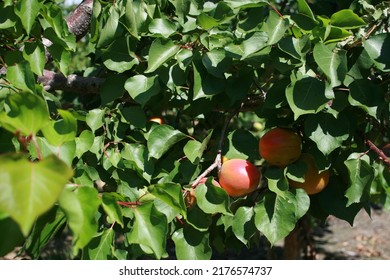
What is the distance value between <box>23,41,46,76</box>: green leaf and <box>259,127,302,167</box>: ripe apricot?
56 cm

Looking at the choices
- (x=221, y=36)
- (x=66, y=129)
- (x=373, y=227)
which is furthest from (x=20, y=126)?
(x=373, y=227)

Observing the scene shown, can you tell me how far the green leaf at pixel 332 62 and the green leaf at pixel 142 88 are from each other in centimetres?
40

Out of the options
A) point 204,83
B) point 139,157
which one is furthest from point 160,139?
point 204,83

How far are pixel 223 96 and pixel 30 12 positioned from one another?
0.49 meters

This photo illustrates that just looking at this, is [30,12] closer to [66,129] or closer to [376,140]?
[66,129]

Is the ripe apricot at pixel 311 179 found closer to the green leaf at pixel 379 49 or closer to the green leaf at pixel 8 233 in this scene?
the green leaf at pixel 379 49

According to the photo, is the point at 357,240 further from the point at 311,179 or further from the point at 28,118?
the point at 28,118

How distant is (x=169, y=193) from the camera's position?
3.34ft

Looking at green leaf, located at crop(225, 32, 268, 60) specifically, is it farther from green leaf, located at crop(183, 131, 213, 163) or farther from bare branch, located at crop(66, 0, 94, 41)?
bare branch, located at crop(66, 0, 94, 41)

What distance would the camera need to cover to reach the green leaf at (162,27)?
129 centimetres

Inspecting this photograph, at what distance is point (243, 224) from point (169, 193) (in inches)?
10.9

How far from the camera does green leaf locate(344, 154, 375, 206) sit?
1210 millimetres

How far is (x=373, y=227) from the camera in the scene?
15.4 ft

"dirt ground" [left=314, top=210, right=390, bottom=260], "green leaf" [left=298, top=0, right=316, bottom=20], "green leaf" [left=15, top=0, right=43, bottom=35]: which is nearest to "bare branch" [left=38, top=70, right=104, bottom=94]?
"green leaf" [left=15, top=0, right=43, bottom=35]
